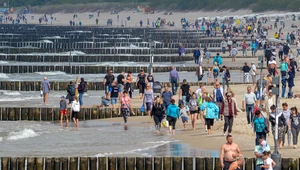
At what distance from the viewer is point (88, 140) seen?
104ft

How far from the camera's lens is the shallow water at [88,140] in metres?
28.5

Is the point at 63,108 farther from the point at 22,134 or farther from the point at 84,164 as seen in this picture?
the point at 84,164

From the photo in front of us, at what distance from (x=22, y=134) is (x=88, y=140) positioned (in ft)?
10.5

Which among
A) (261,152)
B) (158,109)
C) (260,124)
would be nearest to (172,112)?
(158,109)

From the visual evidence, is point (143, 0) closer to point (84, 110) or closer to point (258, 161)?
point (84, 110)

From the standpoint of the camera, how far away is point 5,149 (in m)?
30.0

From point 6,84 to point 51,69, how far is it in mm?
14226

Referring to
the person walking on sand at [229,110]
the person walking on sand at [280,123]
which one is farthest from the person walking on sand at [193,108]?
the person walking on sand at [280,123]

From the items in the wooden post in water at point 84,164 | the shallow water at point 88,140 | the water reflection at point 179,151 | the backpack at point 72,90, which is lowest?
the shallow water at point 88,140

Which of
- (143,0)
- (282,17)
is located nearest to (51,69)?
(282,17)

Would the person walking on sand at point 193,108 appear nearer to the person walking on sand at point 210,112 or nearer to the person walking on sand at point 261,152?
the person walking on sand at point 210,112

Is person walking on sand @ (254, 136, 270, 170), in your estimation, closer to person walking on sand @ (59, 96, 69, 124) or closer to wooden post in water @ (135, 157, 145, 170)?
wooden post in water @ (135, 157, 145, 170)

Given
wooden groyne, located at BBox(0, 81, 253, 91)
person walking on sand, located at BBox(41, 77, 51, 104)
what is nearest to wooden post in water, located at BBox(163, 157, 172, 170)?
person walking on sand, located at BBox(41, 77, 51, 104)

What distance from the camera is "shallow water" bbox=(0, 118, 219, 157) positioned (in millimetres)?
28484
